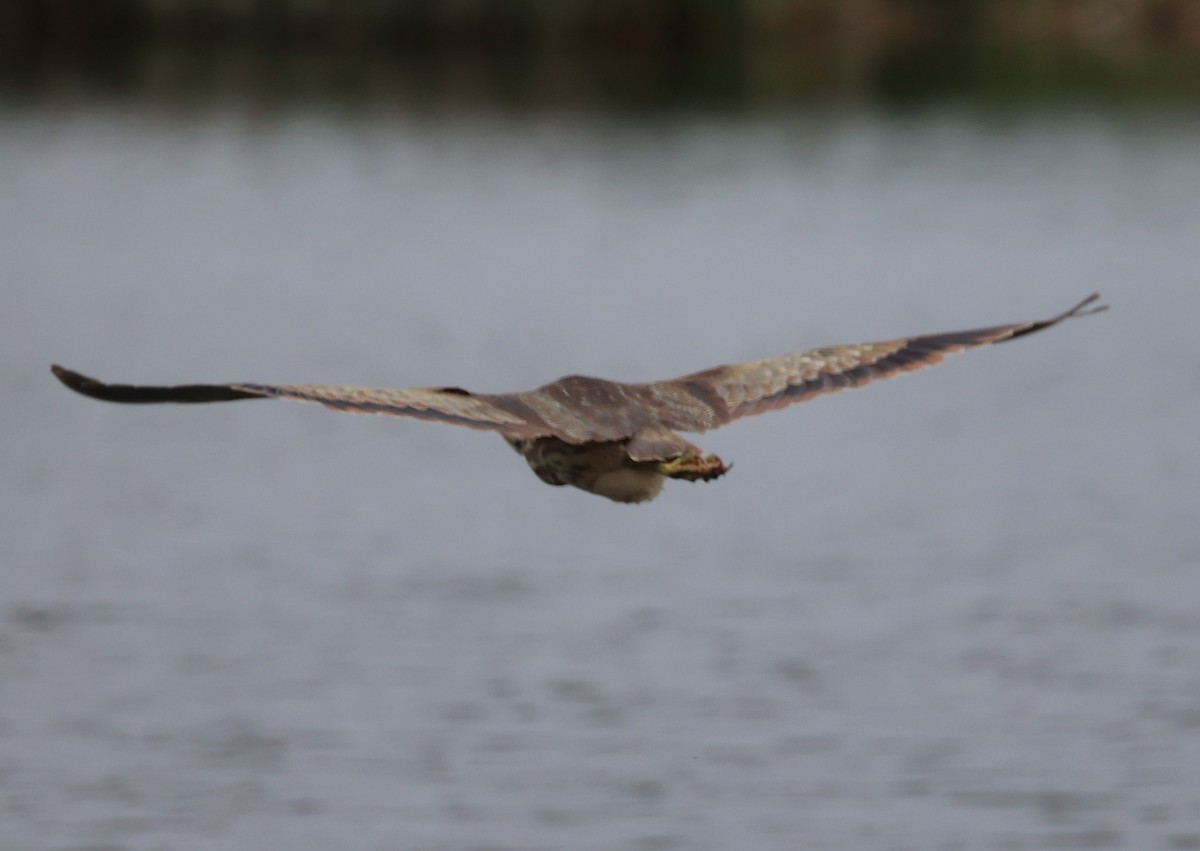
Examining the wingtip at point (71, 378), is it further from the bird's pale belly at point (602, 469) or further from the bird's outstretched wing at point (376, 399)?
the bird's pale belly at point (602, 469)

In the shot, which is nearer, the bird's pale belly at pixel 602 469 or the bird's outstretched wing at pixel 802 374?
the bird's pale belly at pixel 602 469

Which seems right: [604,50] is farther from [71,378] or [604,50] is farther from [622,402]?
[71,378]

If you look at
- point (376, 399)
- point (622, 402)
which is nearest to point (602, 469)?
point (622, 402)

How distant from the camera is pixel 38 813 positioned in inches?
353

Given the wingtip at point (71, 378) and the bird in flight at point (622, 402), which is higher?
the wingtip at point (71, 378)

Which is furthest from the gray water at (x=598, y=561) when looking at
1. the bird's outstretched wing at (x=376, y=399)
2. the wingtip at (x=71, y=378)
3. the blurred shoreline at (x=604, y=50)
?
the blurred shoreline at (x=604, y=50)

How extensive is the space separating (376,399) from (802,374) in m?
1.51

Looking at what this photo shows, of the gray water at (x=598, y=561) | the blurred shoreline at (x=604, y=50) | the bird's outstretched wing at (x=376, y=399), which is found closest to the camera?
the bird's outstretched wing at (x=376, y=399)

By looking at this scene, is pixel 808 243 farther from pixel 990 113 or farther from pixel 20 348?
pixel 990 113

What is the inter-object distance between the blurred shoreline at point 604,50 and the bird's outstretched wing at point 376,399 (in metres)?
38.1

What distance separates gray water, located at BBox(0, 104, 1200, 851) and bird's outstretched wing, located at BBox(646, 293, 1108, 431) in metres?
2.17

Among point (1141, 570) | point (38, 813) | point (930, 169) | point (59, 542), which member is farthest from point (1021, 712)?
point (930, 169)

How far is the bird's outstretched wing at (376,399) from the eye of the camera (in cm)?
622

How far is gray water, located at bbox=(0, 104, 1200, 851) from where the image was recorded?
914cm
